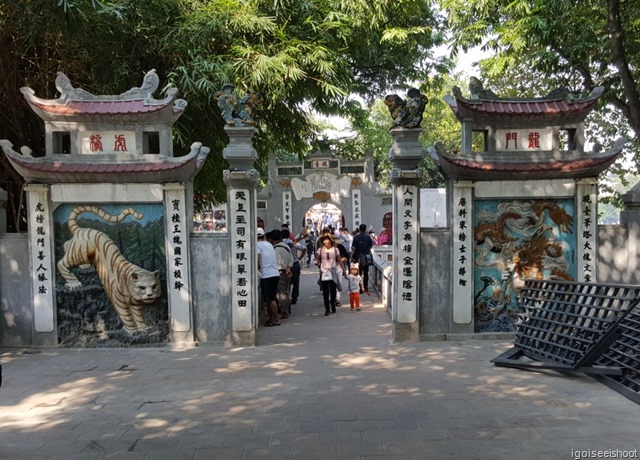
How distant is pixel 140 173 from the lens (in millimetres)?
6508

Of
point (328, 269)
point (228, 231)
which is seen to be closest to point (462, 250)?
point (328, 269)

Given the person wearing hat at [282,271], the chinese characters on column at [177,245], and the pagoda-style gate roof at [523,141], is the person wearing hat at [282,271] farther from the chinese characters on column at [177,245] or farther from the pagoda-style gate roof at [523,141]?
the pagoda-style gate roof at [523,141]

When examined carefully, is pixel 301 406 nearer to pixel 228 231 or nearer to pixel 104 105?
pixel 228 231

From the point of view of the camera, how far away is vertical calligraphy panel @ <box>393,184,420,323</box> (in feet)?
22.5

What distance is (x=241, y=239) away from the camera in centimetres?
679

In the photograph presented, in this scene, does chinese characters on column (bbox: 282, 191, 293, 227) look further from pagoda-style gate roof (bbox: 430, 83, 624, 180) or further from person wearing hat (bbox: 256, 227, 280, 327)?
pagoda-style gate roof (bbox: 430, 83, 624, 180)

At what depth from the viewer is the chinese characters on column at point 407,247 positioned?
22.5 feet

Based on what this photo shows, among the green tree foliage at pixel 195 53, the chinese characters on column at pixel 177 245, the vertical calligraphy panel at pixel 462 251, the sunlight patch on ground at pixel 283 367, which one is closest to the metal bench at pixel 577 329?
the vertical calligraphy panel at pixel 462 251

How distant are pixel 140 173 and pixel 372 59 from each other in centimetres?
934

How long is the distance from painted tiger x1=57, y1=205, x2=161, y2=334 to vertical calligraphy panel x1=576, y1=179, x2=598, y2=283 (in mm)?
5704

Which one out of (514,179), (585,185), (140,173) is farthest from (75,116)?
(585,185)

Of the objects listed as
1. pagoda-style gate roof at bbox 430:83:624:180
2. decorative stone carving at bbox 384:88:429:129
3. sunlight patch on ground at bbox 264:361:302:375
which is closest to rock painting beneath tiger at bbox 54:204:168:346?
sunlight patch on ground at bbox 264:361:302:375

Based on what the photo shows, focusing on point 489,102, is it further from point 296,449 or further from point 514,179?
point 296,449

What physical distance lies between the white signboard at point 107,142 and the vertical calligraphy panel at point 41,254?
78cm
